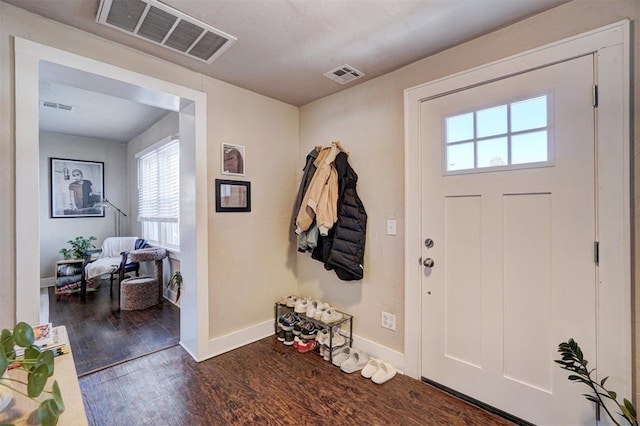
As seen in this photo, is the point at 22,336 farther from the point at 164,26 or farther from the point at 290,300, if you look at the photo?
the point at 290,300

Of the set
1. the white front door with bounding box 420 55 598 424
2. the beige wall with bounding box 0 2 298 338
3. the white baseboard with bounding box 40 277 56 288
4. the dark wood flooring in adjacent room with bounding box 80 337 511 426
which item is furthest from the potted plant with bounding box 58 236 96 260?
the white front door with bounding box 420 55 598 424

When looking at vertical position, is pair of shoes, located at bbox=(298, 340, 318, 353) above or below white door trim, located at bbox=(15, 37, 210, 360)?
below

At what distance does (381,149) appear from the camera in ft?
7.61

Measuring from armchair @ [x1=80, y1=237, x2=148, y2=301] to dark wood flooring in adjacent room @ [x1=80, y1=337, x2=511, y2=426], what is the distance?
2.07m

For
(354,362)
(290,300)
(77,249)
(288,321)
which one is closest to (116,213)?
(77,249)

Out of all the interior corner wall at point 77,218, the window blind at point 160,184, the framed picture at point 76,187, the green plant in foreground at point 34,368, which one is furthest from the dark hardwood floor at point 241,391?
the framed picture at point 76,187

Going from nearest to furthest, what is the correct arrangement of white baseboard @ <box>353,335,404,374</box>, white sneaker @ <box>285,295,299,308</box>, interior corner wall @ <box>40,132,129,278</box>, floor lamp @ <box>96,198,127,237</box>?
white baseboard @ <box>353,335,404,374</box>
white sneaker @ <box>285,295,299,308</box>
interior corner wall @ <box>40,132,129,278</box>
floor lamp @ <box>96,198,127,237</box>

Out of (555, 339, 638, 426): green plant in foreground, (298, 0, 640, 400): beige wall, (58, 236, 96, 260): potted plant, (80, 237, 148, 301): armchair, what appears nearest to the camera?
(555, 339, 638, 426): green plant in foreground

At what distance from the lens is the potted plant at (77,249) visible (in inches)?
174

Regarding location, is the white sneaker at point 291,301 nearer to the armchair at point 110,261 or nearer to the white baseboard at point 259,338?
the white baseboard at point 259,338

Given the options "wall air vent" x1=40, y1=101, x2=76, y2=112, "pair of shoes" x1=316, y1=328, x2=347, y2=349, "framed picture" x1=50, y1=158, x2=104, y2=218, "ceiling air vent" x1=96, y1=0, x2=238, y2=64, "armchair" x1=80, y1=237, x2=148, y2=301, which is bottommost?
"pair of shoes" x1=316, y1=328, x2=347, y2=349

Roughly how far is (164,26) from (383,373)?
2.60 meters

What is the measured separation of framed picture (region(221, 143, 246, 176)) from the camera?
2496 mm

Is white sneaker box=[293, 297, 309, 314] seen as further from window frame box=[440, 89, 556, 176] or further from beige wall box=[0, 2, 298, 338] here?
window frame box=[440, 89, 556, 176]
